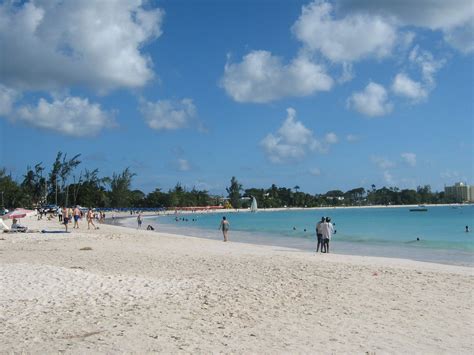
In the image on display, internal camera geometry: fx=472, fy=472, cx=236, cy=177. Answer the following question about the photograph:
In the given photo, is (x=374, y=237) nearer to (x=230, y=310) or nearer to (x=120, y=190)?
(x=230, y=310)

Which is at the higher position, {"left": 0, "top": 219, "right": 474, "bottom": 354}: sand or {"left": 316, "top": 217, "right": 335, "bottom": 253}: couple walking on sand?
{"left": 316, "top": 217, "right": 335, "bottom": 253}: couple walking on sand

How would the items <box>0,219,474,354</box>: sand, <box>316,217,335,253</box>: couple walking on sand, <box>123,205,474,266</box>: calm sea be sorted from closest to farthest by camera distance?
<box>0,219,474,354</box>: sand < <box>316,217,335,253</box>: couple walking on sand < <box>123,205,474,266</box>: calm sea

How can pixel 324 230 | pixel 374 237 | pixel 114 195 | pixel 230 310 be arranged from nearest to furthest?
1. pixel 230 310
2. pixel 324 230
3. pixel 374 237
4. pixel 114 195

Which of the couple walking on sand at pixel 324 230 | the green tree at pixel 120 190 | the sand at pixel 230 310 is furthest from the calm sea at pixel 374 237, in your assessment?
the green tree at pixel 120 190

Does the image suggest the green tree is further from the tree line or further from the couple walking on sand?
the couple walking on sand

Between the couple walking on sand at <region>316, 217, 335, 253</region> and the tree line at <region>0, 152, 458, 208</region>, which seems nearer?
the couple walking on sand at <region>316, 217, 335, 253</region>

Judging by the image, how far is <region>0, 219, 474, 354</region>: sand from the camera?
641 centimetres

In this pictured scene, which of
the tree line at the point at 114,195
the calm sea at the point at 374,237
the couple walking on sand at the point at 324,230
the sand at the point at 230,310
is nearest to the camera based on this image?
the sand at the point at 230,310

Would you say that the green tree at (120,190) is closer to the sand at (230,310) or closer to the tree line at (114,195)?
the tree line at (114,195)

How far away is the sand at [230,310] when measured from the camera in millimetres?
6406

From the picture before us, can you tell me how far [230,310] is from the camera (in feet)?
26.9

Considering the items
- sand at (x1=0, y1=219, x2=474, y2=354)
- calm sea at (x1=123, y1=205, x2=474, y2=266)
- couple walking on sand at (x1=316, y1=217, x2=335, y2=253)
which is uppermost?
couple walking on sand at (x1=316, y1=217, x2=335, y2=253)

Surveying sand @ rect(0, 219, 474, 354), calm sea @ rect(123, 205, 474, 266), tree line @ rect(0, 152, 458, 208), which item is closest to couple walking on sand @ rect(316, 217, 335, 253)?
calm sea @ rect(123, 205, 474, 266)

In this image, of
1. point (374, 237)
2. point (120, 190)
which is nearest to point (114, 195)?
point (120, 190)
